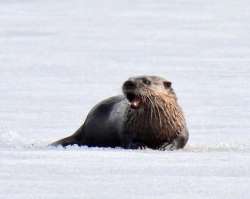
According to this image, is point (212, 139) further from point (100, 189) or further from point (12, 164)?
point (100, 189)

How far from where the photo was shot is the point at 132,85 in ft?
23.1

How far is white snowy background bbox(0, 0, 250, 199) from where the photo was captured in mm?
4742

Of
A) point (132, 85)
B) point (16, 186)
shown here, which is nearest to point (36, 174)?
point (16, 186)

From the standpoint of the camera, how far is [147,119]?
285 inches

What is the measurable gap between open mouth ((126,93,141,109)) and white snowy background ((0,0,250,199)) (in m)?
0.44

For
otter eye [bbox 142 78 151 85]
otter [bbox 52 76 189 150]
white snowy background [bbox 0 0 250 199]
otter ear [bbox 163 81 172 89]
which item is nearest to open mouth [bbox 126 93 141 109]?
otter [bbox 52 76 189 150]

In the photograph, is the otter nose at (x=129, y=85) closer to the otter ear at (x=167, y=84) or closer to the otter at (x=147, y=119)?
the otter at (x=147, y=119)

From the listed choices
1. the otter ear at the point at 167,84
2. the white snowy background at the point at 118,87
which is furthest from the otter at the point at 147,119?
the white snowy background at the point at 118,87

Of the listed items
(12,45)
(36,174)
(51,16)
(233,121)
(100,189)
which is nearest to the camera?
(100,189)

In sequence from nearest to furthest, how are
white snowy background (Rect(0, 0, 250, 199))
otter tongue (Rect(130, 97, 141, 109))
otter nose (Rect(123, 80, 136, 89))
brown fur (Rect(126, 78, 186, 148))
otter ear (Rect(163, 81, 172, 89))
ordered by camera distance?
white snowy background (Rect(0, 0, 250, 199)) → otter nose (Rect(123, 80, 136, 89)) → otter tongue (Rect(130, 97, 141, 109)) → brown fur (Rect(126, 78, 186, 148)) → otter ear (Rect(163, 81, 172, 89))

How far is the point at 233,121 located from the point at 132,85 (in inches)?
74.8

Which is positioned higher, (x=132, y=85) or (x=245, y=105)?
(x=132, y=85)

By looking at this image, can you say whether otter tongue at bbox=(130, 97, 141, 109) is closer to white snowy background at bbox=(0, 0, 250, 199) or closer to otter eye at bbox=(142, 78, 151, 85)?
otter eye at bbox=(142, 78, 151, 85)

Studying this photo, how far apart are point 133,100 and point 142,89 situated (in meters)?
0.09
